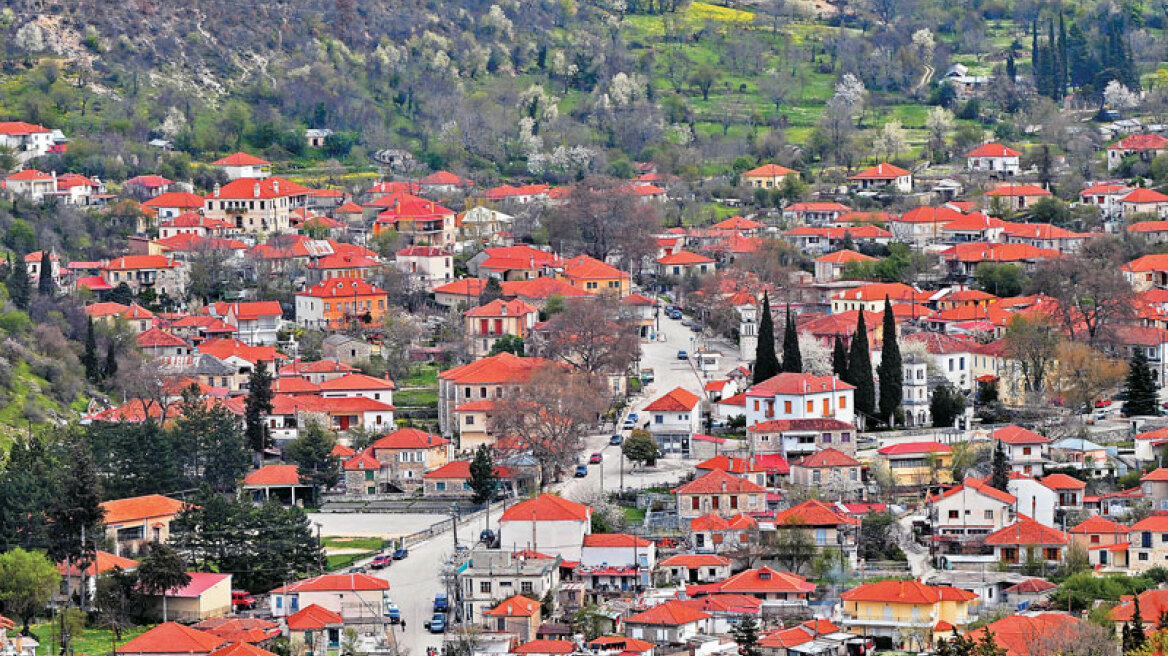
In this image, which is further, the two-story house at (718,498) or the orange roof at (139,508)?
the orange roof at (139,508)

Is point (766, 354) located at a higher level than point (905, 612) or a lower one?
higher

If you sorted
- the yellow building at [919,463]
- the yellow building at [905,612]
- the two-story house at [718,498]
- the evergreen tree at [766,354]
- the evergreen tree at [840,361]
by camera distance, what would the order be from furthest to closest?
the evergreen tree at [766,354]
the evergreen tree at [840,361]
the yellow building at [919,463]
the two-story house at [718,498]
the yellow building at [905,612]

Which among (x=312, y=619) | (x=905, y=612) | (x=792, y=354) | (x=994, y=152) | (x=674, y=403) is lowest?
(x=905, y=612)

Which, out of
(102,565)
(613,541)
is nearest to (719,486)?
(613,541)

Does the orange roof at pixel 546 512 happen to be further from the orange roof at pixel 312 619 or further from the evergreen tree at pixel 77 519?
the evergreen tree at pixel 77 519

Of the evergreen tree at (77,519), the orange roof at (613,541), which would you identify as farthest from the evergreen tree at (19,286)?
the orange roof at (613,541)

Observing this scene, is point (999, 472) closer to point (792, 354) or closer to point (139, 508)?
point (792, 354)
